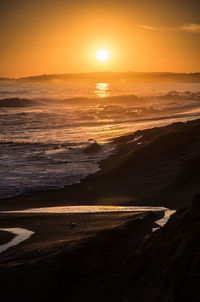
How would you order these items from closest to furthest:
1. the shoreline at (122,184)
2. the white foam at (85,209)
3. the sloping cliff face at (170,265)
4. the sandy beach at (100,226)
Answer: the sloping cliff face at (170,265), the sandy beach at (100,226), the white foam at (85,209), the shoreline at (122,184)

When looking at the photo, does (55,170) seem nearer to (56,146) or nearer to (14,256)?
(56,146)

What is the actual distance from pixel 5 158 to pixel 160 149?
852 cm

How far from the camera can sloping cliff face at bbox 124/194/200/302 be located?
538 cm

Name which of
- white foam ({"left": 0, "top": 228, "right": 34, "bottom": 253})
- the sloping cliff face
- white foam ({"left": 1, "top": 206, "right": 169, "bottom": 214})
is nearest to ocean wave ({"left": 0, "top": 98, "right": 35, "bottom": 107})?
white foam ({"left": 1, "top": 206, "right": 169, "bottom": 214})

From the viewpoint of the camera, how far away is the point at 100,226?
34.0 feet

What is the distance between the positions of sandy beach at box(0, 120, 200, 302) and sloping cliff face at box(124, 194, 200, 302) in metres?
0.09

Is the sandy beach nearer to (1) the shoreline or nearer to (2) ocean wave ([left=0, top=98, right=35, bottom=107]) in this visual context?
(1) the shoreline

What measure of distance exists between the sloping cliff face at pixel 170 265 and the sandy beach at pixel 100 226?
0.09 metres

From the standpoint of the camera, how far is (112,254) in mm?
7430

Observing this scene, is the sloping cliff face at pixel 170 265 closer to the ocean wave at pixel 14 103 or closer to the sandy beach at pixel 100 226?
the sandy beach at pixel 100 226

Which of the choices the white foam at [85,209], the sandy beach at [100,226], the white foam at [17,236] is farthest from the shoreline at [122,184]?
the white foam at [17,236]

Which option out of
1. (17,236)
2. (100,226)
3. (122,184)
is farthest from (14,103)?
(100,226)

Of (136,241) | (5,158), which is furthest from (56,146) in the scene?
(136,241)

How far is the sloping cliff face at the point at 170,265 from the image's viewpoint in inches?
212
